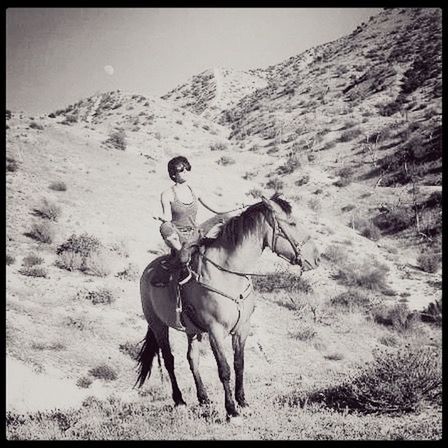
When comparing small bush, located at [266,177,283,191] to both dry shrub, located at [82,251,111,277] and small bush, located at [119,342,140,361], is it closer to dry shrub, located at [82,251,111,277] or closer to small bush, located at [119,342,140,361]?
dry shrub, located at [82,251,111,277]

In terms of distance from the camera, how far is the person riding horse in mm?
5320

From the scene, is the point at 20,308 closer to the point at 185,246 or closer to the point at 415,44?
the point at 185,246

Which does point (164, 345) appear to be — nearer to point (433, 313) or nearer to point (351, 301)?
point (351, 301)

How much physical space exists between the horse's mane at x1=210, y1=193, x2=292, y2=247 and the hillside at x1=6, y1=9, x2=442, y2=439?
2430 mm

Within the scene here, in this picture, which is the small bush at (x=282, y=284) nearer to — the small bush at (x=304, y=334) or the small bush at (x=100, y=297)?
the small bush at (x=304, y=334)

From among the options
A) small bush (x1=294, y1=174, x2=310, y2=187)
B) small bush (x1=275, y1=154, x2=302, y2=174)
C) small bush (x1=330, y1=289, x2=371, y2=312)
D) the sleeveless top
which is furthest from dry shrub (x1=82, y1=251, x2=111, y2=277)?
small bush (x1=275, y1=154, x2=302, y2=174)

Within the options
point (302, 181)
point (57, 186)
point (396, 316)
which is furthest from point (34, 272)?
point (302, 181)

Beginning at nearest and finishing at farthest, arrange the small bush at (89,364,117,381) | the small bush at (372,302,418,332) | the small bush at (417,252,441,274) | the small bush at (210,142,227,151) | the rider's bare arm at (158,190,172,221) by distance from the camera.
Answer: the rider's bare arm at (158,190,172,221), the small bush at (89,364,117,381), the small bush at (372,302,418,332), the small bush at (417,252,441,274), the small bush at (210,142,227,151)

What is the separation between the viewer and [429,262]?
17.2m

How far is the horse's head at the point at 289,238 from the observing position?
192 inches

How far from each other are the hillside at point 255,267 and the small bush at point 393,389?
16cm

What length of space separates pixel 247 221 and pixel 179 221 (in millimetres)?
1109

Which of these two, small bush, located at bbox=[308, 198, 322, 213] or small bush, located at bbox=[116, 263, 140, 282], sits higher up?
small bush, located at bbox=[308, 198, 322, 213]

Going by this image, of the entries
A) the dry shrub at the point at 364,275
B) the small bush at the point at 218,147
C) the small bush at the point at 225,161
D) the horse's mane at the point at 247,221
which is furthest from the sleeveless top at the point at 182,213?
the small bush at the point at 218,147
